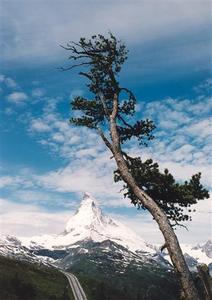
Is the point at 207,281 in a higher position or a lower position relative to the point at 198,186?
lower

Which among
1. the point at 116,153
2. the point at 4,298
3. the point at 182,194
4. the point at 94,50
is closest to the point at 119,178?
the point at 116,153

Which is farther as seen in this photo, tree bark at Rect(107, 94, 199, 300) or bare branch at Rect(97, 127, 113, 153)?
bare branch at Rect(97, 127, 113, 153)

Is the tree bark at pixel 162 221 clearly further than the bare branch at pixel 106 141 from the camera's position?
No

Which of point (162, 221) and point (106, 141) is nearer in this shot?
point (162, 221)

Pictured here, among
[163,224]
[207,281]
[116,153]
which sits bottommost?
[207,281]

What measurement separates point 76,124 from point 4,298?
106 m

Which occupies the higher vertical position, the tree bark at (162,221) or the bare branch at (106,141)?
the bare branch at (106,141)

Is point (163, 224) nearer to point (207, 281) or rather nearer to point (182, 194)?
point (182, 194)

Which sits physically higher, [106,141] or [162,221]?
[106,141]

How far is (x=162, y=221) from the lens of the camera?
24.9 metres

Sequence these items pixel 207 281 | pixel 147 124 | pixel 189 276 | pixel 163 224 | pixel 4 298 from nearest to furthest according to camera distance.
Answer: pixel 207 281 < pixel 189 276 < pixel 163 224 < pixel 147 124 < pixel 4 298

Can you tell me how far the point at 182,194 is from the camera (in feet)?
89.2

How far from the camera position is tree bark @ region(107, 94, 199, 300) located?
73.2 ft

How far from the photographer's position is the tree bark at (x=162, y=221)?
22.3m
